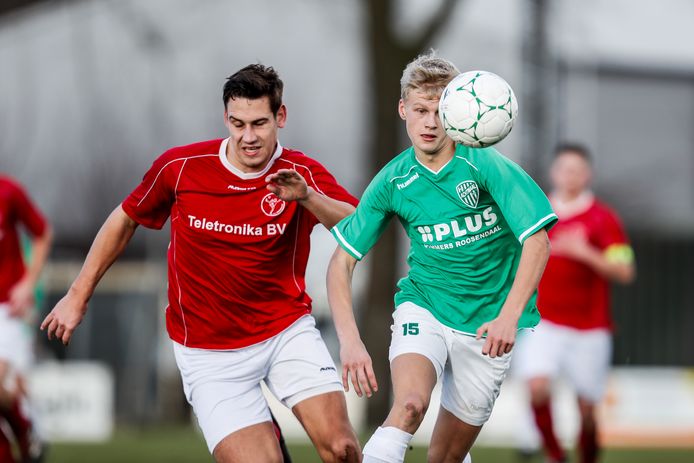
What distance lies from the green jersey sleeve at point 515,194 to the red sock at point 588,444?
4.68 m

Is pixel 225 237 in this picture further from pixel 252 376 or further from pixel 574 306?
pixel 574 306

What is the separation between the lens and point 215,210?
251 inches

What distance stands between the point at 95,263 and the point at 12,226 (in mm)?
2905

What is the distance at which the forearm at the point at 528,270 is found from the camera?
573 centimetres

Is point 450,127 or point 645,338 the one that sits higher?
point 450,127

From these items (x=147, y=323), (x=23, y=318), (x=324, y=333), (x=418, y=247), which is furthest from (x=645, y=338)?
(x=418, y=247)

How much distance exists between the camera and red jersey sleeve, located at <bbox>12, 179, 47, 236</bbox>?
9.15 meters

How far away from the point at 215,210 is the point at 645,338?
49.9ft

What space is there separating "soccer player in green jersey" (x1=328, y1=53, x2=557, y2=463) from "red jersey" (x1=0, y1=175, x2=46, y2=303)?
366 centimetres

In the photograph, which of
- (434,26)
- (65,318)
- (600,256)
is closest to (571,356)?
(600,256)

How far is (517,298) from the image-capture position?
573 centimetres

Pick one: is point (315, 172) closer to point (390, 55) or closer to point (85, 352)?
point (390, 55)

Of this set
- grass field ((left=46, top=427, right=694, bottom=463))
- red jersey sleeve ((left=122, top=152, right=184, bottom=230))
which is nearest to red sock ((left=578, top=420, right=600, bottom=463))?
grass field ((left=46, top=427, right=694, bottom=463))

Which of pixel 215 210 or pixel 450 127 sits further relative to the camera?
pixel 215 210
